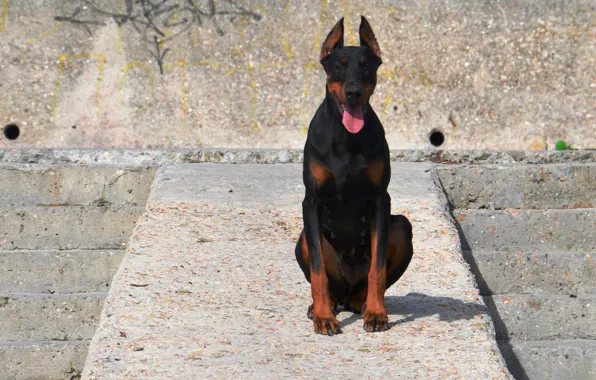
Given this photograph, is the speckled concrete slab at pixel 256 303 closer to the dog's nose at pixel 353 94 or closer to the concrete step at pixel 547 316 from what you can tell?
the concrete step at pixel 547 316

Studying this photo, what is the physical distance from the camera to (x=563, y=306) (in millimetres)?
5965

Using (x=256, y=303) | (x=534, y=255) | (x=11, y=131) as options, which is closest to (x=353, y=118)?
(x=256, y=303)

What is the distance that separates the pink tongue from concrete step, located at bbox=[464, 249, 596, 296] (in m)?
2.20

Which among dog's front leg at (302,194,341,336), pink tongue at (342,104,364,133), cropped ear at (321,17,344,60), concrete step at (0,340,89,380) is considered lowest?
concrete step at (0,340,89,380)

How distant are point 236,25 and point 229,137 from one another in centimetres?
113

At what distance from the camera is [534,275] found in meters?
6.34

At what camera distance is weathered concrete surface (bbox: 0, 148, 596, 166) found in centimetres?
771

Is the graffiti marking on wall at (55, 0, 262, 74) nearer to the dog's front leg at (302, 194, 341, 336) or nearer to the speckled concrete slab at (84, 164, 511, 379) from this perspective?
the speckled concrete slab at (84, 164, 511, 379)

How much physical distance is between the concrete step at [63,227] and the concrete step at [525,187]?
2.44 meters

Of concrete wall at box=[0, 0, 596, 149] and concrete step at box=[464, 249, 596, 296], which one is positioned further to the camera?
concrete wall at box=[0, 0, 596, 149]

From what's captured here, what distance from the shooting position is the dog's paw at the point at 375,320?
4.64 metres

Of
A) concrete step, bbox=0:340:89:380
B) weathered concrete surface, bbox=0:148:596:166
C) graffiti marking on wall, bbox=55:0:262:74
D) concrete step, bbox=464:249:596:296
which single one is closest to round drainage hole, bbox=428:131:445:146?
weathered concrete surface, bbox=0:148:596:166

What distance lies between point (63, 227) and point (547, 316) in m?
3.30

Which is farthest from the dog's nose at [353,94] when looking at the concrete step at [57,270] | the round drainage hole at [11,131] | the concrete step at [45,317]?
the round drainage hole at [11,131]
